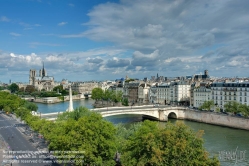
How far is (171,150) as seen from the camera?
16953 millimetres

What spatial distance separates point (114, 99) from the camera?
8562 cm

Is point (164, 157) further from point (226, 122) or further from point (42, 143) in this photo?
point (226, 122)

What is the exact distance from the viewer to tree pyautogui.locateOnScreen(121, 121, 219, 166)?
16.7 meters

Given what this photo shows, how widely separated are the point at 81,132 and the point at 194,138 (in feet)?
26.8

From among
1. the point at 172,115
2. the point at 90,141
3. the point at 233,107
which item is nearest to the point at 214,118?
the point at 233,107

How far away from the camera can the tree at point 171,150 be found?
16.7 metres

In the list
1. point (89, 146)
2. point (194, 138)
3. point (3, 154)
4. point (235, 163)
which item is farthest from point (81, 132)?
point (235, 163)

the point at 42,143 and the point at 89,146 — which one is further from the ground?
the point at 89,146

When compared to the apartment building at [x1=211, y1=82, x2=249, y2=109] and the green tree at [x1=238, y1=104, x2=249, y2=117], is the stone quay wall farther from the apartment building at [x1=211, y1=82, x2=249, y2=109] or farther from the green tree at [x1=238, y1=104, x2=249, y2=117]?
the apartment building at [x1=211, y1=82, x2=249, y2=109]

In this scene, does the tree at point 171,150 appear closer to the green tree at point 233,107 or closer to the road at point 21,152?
the road at point 21,152

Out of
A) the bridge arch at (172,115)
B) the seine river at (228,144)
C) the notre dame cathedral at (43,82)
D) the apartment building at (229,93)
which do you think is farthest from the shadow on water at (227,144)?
the notre dame cathedral at (43,82)

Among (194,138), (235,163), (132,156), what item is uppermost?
(194,138)

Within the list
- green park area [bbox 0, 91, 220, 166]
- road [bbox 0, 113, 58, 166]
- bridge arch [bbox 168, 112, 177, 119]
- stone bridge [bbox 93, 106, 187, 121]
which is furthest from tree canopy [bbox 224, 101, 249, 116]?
road [bbox 0, 113, 58, 166]

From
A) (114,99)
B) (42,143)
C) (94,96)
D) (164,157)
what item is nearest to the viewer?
(164,157)
